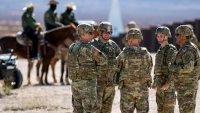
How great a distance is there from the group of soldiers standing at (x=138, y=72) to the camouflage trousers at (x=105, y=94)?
0.11 meters

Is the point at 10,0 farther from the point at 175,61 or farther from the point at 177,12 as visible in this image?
the point at 175,61

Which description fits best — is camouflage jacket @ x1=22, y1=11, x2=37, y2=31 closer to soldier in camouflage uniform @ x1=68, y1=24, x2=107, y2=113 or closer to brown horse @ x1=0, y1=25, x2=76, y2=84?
brown horse @ x1=0, y1=25, x2=76, y2=84

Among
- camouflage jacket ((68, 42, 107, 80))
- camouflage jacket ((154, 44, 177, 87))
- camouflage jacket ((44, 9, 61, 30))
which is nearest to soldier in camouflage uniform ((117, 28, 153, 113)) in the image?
camouflage jacket ((154, 44, 177, 87))

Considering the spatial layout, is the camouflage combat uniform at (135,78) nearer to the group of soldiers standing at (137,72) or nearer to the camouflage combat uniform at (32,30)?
the group of soldiers standing at (137,72)

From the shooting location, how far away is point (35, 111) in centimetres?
1419

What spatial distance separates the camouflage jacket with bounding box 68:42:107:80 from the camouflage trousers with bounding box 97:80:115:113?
0.46 meters

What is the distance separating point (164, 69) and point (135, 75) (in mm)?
455

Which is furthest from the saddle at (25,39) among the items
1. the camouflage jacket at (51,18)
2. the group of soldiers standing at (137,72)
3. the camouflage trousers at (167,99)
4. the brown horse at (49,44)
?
the camouflage trousers at (167,99)

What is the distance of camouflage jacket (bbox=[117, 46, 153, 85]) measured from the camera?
1048 centimetres

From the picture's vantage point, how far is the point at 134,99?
10.5 meters

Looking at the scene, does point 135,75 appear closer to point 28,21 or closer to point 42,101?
point 42,101

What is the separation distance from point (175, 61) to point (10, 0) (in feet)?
605

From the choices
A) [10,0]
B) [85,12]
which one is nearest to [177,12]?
[85,12]

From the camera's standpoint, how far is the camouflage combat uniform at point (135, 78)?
10484mm
